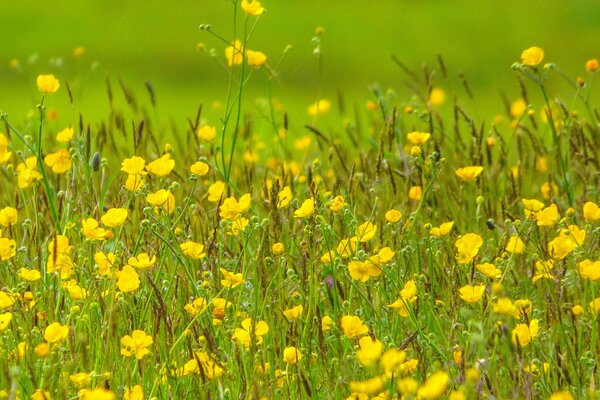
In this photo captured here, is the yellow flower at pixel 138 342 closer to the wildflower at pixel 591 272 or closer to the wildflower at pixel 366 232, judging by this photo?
the wildflower at pixel 366 232

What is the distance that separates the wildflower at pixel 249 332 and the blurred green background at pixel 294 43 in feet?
23.2

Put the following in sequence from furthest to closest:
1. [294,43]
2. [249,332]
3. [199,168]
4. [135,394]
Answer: [294,43] < [199,168] < [249,332] < [135,394]

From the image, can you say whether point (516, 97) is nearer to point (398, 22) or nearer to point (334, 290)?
point (398, 22)

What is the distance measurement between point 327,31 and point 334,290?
349 inches

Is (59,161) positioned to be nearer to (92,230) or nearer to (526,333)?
(92,230)

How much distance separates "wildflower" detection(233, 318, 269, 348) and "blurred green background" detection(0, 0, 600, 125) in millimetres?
7063

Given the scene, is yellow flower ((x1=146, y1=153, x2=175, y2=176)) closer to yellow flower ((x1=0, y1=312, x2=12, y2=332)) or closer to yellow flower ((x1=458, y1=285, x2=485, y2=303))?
yellow flower ((x1=0, y1=312, x2=12, y2=332))

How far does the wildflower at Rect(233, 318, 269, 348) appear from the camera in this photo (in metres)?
2.21

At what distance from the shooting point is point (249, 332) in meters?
2.28

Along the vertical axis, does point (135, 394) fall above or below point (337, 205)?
below

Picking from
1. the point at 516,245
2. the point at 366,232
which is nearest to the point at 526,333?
the point at 516,245

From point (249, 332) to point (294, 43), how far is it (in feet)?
28.4

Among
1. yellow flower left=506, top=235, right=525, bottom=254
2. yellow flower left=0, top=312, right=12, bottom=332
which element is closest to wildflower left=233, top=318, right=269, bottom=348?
yellow flower left=0, top=312, right=12, bottom=332

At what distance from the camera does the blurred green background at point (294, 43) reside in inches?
396
